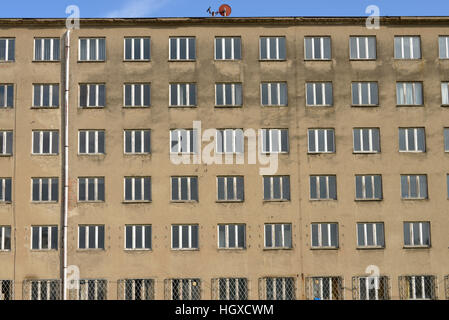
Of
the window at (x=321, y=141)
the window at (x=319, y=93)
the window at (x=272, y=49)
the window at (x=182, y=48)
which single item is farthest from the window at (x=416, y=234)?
the window at (x=182, y=48)

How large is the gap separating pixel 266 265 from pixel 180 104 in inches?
468

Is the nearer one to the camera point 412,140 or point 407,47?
point 412,140

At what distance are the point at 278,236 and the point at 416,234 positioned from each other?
8.95 meters

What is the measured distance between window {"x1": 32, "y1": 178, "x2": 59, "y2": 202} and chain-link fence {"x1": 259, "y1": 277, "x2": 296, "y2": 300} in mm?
14400

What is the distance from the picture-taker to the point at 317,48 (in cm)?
4347

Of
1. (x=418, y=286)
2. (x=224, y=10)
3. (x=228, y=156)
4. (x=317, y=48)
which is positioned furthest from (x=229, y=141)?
(x=418, y=286)

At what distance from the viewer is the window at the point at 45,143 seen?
42.2 metres

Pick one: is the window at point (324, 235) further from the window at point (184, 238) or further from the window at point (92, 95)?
the window at point (92, 95)

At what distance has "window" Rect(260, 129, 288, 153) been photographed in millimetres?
42344

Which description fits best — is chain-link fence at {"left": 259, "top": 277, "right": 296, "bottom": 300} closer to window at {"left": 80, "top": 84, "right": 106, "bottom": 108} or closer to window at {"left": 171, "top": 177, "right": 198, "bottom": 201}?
window at {"left": 171, "top": 177, "right": 198, "bottom": 201}

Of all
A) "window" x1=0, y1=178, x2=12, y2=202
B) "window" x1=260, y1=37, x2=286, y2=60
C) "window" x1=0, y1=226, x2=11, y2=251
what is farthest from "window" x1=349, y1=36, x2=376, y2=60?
"window" x1=0, y1=226, x2=11, y2=251

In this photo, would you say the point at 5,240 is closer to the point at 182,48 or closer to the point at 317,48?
the point at 182,48

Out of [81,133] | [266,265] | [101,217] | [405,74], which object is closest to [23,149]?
[81,133]
